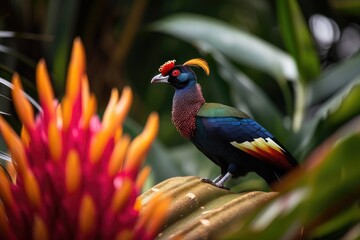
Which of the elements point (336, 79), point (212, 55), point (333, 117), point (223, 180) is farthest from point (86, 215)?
point (336, 79)

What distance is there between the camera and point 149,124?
39 cm

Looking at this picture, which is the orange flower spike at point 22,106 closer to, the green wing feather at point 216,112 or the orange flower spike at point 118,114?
the orange flower spike at point 118,114

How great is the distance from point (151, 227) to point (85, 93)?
0.26 feet

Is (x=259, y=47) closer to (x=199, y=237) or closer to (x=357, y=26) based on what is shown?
(x=199, y=237)

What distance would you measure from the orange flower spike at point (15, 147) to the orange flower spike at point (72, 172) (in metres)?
0.02

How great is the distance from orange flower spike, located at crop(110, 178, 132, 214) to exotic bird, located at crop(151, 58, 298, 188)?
0.12 m

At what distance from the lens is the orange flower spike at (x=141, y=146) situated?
39 centimetres

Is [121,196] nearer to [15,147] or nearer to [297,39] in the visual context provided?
[15,147]

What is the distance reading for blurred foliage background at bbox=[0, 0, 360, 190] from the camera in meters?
0.81

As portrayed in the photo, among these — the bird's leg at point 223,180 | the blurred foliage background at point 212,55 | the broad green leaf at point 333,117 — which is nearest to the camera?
the bird's leg at point 223,180

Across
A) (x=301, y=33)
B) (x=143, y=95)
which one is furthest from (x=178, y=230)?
(x=143, y=95)

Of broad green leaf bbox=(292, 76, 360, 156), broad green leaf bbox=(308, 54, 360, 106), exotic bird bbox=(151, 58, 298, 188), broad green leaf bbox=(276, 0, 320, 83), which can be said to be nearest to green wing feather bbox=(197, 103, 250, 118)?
exotic bird bbox=(151, 58, 298, 188)

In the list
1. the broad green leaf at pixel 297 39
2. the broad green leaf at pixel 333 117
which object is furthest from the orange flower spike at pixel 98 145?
the broad green leaf at pixel 297 39

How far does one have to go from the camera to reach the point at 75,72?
1.30ft
